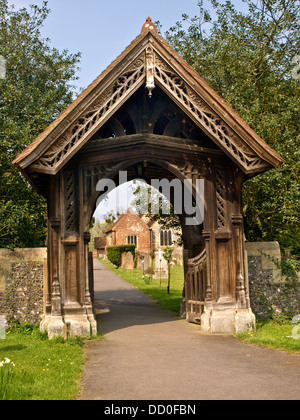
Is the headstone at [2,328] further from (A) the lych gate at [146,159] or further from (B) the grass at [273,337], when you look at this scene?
(B) the grass at [273,337]

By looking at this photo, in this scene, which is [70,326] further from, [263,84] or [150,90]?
[263,84]

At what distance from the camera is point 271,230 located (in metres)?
16.2

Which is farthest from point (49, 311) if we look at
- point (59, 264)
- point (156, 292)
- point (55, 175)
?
point (156, 292)

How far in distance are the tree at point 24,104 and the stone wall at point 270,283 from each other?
6451 millimetres

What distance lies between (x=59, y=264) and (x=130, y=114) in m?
3.80

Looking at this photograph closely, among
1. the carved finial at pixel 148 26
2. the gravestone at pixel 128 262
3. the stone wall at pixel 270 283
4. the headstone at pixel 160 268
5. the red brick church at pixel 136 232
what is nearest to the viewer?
the carved finial at pixel 148 26

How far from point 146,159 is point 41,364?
5148mm

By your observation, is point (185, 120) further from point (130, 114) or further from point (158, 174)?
point (158, 174)

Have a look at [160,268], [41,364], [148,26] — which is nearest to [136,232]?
[160,268]

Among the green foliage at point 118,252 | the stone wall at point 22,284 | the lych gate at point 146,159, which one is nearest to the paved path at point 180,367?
the lych gate at point 146,159

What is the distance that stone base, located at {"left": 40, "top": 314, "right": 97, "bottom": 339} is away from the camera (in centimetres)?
970

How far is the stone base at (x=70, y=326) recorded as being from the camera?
9.70 m

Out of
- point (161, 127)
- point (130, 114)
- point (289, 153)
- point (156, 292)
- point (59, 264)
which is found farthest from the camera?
point (156, 292)

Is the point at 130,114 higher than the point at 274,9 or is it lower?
lower
